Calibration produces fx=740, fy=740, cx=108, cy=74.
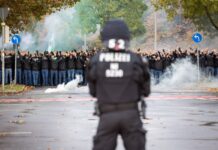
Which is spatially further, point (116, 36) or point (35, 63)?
point (35, 63)

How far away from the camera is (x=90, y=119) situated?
1745 centimetres

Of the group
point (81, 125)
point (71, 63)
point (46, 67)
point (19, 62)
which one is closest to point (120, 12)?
point (71, 63)

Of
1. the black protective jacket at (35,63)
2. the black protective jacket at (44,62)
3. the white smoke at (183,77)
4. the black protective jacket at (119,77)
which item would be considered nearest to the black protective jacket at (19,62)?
the black protective jacket at (35,63)

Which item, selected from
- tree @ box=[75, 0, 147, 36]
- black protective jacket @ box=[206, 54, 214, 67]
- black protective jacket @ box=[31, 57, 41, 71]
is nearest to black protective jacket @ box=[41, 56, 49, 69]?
black protective jacket @ box=[31, 57, 41, 71]

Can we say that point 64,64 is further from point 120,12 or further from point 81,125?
point 120,12

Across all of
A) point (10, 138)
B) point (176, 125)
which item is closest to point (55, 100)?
point (176, 125)

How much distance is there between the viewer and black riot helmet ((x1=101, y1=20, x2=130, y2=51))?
7.51 metres

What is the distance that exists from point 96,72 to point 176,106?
15.1 meters

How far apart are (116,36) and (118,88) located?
530mm

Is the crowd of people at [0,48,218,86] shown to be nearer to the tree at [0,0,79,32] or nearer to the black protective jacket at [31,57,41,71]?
the black protective jacket at [31,57,41,71]

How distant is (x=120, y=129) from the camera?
743 cm

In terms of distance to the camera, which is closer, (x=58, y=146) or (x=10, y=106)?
(x=58, y=146)

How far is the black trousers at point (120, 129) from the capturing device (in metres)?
7.38

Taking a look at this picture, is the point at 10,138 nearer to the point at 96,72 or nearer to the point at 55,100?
the point at 96,72
